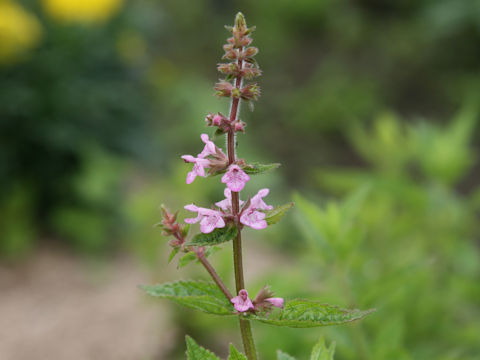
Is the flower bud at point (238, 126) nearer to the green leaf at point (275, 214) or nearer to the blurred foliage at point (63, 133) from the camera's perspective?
the green leaf at point (275, 214)

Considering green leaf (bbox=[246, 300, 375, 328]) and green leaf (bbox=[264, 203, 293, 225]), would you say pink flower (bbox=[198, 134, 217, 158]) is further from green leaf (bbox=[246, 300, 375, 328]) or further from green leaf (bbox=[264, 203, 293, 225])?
green leaf (bbox=[246, 300, 375, 328])

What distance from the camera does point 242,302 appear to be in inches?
43.4

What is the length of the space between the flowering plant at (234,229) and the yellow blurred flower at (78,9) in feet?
12.6

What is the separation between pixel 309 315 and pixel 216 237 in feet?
0.77

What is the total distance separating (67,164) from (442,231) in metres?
3.04

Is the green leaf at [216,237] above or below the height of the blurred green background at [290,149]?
below

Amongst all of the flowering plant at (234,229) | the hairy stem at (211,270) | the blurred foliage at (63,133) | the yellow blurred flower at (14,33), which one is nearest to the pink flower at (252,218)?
the flowering plant at (234,229)

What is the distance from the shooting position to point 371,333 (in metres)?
2.11

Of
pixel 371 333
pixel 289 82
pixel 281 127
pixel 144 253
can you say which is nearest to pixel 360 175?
pixel 371 333

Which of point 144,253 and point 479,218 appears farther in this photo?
point 479,218

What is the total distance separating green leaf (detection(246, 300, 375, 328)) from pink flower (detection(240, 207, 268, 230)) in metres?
0.17

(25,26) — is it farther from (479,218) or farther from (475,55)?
(475,55)

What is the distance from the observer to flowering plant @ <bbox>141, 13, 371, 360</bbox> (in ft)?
3.55

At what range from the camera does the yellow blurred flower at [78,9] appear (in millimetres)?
4562
